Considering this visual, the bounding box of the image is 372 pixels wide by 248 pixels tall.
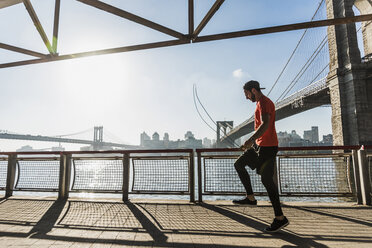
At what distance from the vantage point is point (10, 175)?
200 inches

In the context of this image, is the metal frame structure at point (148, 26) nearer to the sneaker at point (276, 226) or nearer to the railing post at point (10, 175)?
the railing post at point (10, 175)

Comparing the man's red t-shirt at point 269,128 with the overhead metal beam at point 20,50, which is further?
the overhead metal beam at point 20,50

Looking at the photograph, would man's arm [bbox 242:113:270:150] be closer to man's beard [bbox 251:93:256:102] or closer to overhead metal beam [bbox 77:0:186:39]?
man's beard [bbox 251:93:256:102]

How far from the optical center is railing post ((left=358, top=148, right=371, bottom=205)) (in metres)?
3.82

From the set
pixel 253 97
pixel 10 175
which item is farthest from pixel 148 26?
pixel 10 175

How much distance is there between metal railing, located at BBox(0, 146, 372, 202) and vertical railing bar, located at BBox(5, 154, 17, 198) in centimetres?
2

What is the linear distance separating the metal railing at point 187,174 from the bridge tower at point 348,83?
55.2 feet

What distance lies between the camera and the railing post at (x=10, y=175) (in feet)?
16.4

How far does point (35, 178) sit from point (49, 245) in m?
3.51

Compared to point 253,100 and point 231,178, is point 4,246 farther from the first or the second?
point 231,178

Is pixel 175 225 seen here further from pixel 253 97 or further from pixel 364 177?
pixel 364 177

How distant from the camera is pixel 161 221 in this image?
116 inches

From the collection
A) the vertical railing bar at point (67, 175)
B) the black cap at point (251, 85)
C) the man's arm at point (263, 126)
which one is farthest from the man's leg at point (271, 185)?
the vertical railing bar at point (67, 175)

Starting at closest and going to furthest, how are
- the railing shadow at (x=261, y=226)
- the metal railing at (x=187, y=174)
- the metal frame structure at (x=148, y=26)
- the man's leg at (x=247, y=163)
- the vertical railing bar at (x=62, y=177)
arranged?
the railing shadow at (x=261, y=226) → the man's leg at (x=247, y=163) → the metal frame structure at (x=148, y=26) → the metal railing at (x=187, y=174) → the vertical railing bar at (x=62, y=177)
